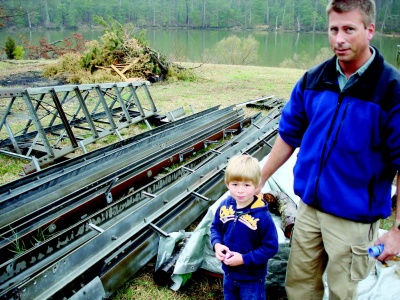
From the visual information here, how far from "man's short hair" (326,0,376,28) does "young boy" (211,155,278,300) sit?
38.5 inches

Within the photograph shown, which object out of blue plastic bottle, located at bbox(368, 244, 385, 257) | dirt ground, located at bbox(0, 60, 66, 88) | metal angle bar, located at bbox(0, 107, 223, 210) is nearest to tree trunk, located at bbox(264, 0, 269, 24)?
dirt ground, located at bbox(0, 60, 66, 88)

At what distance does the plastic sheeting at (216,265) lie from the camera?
2488mm

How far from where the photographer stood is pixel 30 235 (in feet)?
10.9

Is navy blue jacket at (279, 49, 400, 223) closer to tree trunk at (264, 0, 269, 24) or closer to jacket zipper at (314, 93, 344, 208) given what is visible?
jacket zipper at (314, 93, 344, 208)

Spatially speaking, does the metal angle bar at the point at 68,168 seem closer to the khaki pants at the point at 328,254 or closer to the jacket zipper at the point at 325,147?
the khaki pants at the point at 328,254

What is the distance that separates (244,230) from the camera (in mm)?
2107

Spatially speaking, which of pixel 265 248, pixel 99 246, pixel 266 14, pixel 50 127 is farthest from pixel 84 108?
pixel 266 14

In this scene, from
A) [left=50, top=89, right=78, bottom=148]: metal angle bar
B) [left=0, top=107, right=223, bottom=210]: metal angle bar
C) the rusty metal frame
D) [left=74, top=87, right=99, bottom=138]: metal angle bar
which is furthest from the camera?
[left=74, top=87, right=99, bottom=138]: metal angle bar

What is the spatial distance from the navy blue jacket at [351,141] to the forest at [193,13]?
A: 68691 mm

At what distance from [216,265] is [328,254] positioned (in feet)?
4.07

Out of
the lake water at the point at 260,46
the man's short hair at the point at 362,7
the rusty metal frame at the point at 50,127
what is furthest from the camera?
the lake water at the point at 260,46

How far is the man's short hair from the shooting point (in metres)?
1.63

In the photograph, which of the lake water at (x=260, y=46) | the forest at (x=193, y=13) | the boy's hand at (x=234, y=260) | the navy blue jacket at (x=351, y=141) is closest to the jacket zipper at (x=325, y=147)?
the navy blue jacket at (x=351, y=141)

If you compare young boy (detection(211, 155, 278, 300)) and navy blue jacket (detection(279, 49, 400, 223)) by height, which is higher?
navy blue jacket (detection(279, 49, 400, 223))
